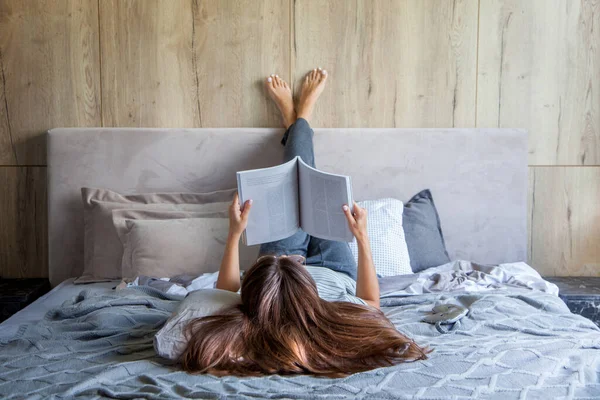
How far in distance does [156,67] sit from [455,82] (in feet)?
4.80

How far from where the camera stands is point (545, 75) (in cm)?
329

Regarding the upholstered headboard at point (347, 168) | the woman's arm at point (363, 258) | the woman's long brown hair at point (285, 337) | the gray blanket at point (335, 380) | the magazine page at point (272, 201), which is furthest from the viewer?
the upholstered headboard at point (347, 168)

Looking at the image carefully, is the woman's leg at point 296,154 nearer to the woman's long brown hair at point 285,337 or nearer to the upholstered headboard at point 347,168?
the upholstered headboard at point 347,168

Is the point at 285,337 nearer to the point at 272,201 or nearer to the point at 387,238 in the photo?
the point at 272,201

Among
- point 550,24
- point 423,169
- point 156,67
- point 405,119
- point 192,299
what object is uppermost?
point 550,24

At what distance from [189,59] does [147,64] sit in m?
0.20

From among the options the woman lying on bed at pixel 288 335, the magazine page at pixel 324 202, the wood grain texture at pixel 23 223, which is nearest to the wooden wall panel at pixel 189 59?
the wood grain texture at pixel 23 223

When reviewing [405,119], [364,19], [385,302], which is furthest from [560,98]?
[385,302]

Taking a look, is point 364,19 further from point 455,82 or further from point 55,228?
point 55,228

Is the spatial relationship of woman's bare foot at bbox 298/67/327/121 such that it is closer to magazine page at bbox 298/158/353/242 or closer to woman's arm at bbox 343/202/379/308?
magazine page at bbox 298/158/353/242

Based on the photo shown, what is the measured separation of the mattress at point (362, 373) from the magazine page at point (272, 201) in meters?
0.42

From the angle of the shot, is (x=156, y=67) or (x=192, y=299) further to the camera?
(x=156, y=67)

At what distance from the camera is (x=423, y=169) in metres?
3.20

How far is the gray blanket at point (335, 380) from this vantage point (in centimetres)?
157
